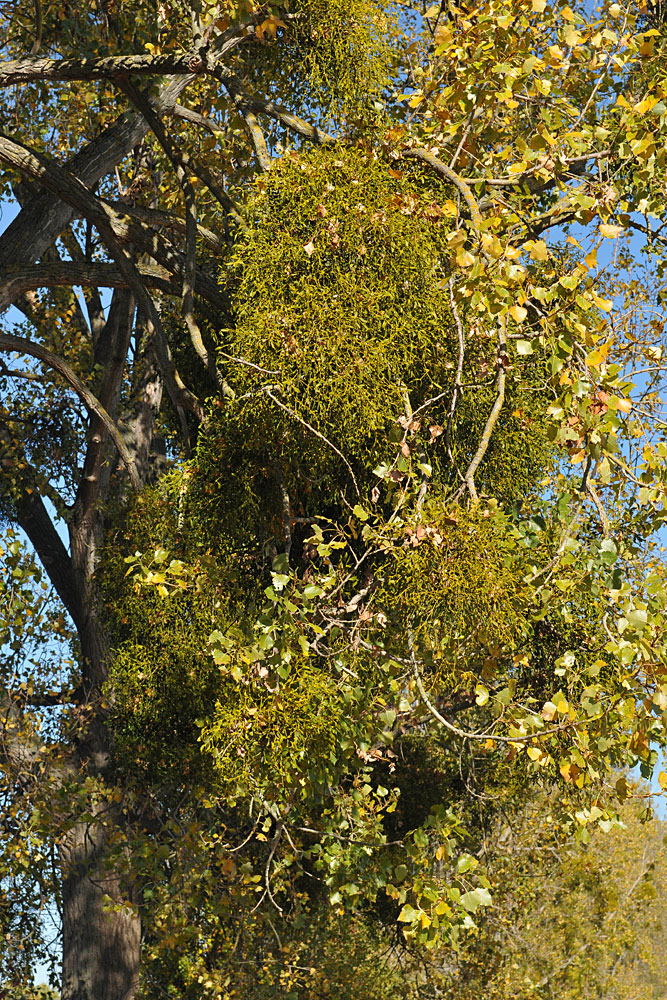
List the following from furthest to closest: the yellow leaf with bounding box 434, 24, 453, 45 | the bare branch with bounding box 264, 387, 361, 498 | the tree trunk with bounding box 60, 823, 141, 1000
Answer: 1. the tree trunk with bounding box 60, 823, 141, 1000
2. the yellow leaf with bounding box 434, 24, 453, 45
3. the bare branch with bounding box 264, 387, 361, 498

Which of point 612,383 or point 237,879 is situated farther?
point 237,879

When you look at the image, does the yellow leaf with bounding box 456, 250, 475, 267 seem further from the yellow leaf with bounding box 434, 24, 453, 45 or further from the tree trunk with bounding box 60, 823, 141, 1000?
the tree trunk with bounding box 60, 823, 141, 1000

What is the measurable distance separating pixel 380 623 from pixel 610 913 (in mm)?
12476

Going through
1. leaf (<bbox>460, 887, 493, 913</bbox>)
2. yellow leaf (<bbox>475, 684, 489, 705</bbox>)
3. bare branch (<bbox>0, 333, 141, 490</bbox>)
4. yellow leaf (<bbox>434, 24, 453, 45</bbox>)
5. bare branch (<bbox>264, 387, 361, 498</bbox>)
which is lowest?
leaf (<bbox>460, 887, 493, 913</bbox>)

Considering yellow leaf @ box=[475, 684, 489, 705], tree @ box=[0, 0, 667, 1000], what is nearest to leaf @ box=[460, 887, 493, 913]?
tree @ box=[0, 0, 667, 1000]

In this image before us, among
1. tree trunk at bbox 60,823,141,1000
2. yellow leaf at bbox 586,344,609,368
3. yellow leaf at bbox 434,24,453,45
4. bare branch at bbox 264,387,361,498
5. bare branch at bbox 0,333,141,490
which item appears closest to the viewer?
yellow leaf at bbox 586,344,609,368

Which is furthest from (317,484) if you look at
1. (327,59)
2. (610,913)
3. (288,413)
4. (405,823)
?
(610,913)

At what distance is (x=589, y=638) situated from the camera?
16.5ft

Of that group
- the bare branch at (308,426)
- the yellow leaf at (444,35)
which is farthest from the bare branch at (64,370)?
the yellow leaf at (444,35)

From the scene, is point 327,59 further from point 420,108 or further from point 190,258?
point 190,258

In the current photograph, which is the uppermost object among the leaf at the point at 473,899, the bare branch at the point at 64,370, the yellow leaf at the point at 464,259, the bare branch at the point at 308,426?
the bare branch at the point at 64,370

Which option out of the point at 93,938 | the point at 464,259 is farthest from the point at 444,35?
the point at 93,938

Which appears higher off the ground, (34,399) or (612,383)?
(34,399)

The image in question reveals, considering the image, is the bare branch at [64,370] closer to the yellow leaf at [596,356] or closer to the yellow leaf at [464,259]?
the yellow leaf at [464,259]
